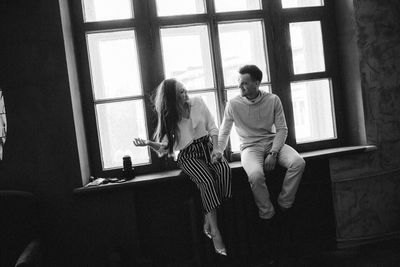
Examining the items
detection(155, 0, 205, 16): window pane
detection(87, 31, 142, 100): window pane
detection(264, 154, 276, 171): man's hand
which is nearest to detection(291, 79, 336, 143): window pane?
detection(264, 154, 276, 171): man's hand

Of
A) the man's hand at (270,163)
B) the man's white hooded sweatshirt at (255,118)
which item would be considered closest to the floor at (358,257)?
the man's hand at (270,163)

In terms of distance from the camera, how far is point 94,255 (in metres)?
2.73

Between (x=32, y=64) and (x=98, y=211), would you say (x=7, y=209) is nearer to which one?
(x=98, y=211)

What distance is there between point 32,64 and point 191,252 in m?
2.03

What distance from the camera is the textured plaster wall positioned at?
3.13 m

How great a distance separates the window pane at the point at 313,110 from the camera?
3.34m

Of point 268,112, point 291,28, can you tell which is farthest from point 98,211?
point 291,28

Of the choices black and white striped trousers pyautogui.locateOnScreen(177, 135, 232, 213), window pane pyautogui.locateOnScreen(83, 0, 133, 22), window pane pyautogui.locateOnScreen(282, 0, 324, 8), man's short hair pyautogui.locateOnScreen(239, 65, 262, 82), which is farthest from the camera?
window pane pyautogui.locateOnScreen(282, 0, 324, 8)

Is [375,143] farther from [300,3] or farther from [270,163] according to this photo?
[300,3]

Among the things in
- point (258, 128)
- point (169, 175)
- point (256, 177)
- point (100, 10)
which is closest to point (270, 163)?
point (256, 177)

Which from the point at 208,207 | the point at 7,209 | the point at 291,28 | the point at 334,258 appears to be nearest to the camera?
the point at 7,209

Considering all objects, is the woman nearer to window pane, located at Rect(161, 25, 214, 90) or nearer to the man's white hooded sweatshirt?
the man's white hooded sweatshirt

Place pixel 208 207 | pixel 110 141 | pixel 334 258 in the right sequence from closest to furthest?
pixel 208 207, pixel 334 258, pixel 110 141

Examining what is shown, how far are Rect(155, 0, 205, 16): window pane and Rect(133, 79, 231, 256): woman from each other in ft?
2.46
